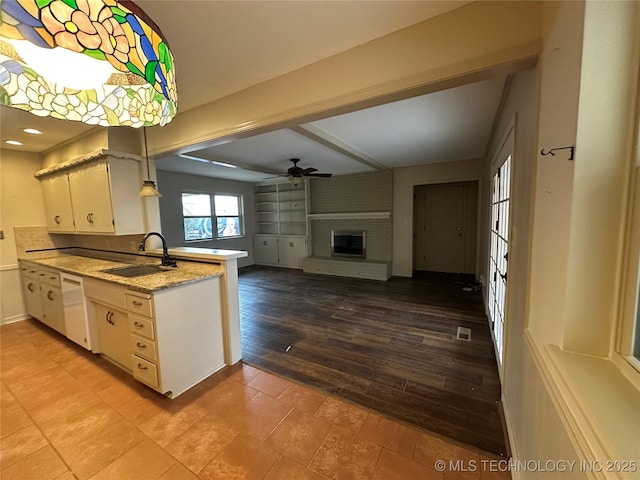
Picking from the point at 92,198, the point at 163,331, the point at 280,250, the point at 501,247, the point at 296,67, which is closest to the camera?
the point at 296,67

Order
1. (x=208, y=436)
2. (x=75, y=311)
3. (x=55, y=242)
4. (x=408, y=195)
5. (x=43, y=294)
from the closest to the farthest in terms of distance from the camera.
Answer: (x=208, y=436) → (x=75, y=311) → (x=43, y=294) → (x=55, y=242) → (x=408, y=195)

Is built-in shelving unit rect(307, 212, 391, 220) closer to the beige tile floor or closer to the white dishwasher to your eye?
the beige tile floor

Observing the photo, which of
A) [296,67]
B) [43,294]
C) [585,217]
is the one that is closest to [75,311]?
[43,294]

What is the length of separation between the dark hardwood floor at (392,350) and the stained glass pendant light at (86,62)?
219cm

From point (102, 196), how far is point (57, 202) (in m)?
1.27

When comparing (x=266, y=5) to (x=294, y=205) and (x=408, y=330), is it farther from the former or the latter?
(x=294, y=205)

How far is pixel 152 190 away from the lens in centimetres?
235

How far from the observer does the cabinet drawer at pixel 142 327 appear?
6.07 ft

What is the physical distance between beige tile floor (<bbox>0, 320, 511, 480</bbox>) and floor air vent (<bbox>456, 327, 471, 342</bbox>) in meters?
1.50

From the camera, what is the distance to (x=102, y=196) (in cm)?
271

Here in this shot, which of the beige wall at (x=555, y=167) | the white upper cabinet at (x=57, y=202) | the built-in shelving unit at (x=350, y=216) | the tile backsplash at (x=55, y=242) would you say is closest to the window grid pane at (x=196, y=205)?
the tile backsplash at (x=55, y=242)

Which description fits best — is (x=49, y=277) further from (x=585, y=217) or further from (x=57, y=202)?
(x=585, y=217)

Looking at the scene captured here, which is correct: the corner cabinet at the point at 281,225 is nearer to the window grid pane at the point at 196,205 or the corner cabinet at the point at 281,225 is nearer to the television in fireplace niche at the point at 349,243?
the television in fireplace niche at the point at 349,243

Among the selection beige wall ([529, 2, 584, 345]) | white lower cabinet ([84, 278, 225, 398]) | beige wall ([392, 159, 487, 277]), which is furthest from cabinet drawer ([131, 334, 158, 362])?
beige wall ([392, 159, 487, 277])
